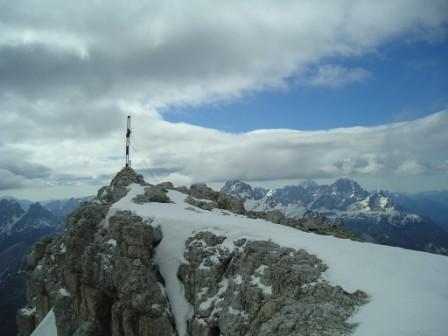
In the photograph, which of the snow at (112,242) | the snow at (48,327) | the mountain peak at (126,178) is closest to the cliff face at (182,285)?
the snow at (112,242)

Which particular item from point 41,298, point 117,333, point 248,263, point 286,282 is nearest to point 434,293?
point 286,282

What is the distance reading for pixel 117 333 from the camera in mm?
40719

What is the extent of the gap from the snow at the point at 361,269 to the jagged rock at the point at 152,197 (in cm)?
193

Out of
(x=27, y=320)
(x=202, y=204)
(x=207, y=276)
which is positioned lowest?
(x=27, y=320)

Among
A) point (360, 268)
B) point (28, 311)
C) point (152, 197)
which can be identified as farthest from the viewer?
point (28, 311)

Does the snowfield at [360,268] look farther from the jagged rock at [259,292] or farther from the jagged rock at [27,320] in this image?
the jagged rock at [27,320]

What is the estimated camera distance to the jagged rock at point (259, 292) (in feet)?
81.2

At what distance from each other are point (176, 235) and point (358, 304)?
25.7m

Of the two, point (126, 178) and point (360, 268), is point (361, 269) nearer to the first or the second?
point (360, 268)

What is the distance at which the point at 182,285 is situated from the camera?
41.8 meters

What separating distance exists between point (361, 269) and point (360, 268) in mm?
176

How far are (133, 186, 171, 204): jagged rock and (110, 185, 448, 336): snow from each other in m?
1.93

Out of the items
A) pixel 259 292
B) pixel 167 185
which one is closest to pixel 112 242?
pixel 259 292

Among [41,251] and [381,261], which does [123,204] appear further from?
[381,261]
